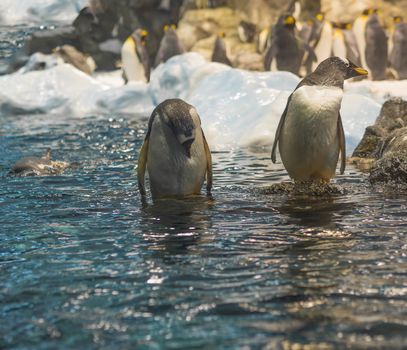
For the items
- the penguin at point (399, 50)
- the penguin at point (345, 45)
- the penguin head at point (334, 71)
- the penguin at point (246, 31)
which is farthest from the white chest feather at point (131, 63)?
the penguin head at point (334, 71)

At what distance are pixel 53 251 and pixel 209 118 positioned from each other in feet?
23.2

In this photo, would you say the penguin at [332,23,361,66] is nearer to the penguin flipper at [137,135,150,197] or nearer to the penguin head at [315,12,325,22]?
the penguin head at [315,12,325,22]

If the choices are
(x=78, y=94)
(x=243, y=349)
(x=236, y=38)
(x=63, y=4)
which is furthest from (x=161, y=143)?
(x=63, y=4)

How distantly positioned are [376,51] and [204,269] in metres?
16.0

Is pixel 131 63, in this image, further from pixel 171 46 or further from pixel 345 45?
pixel 345 45

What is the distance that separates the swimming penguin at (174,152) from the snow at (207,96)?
12.6 feet

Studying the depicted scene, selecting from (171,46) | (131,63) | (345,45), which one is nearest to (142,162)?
(345,45)

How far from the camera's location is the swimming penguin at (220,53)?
20.5m

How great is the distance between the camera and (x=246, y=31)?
74.4 feet

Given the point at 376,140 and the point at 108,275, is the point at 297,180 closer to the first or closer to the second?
the point at 376,140

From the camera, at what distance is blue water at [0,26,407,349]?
11.5ft

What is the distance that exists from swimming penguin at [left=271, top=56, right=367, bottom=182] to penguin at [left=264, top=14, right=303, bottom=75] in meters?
12.0

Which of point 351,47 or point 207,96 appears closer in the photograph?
point 207,96

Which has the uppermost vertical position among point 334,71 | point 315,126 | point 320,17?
point 334,71
